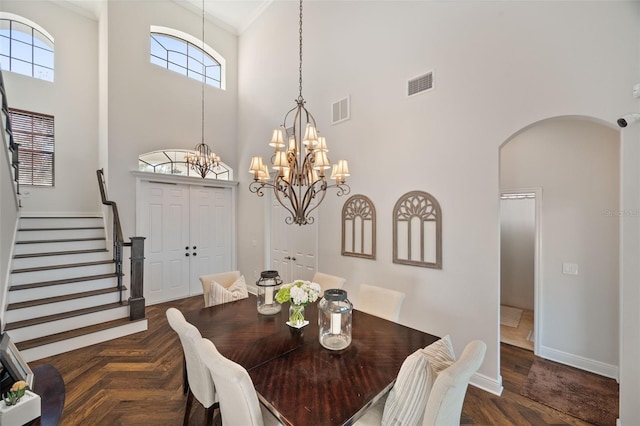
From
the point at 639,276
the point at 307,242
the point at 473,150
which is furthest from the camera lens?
the point at 307,242

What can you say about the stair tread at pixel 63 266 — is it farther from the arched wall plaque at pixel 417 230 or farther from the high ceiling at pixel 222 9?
the high ceiling at pixel 222 9

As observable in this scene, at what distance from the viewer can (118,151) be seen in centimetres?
469

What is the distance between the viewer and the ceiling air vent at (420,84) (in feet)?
9.99

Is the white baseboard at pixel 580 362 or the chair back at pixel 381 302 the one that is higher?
the chair back at pixel 381 302

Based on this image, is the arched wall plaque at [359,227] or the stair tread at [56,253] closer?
the arched wall plaque at [359,227]

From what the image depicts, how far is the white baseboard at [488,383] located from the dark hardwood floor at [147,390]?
61mm

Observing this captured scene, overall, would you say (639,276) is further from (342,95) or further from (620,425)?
(342,95)

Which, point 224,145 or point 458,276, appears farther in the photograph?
point 224,145

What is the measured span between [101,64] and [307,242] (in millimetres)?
5182

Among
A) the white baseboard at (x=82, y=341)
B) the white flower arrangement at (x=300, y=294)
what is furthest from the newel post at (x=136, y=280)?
the white flower arrangement at (x=300, y=294)

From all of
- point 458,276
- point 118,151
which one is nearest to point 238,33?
point 118,151

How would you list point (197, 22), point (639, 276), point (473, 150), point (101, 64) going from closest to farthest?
point (639, 276), point (473, 150), point (101, 64), point (197, 22)

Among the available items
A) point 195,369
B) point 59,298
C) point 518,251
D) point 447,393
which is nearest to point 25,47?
point 59,298

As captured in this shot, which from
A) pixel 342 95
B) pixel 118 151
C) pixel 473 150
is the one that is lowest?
pixel 473 150
